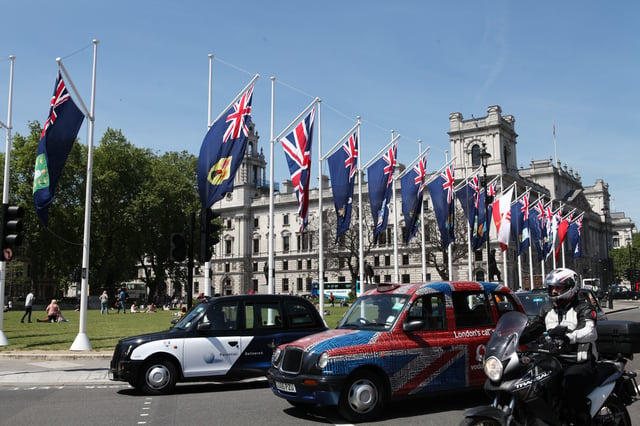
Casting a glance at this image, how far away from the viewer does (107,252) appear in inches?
2613

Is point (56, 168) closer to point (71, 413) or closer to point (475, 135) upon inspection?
point (71, 413)

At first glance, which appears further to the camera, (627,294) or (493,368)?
(627,294)

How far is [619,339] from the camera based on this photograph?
737 cm

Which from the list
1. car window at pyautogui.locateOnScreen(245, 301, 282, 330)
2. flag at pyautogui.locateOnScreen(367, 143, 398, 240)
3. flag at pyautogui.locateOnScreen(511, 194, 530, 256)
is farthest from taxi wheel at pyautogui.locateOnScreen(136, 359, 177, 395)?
flag at pyautogui.locateOnScreen(511, 194, 530, 256)

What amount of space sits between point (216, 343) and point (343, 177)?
14.1 m

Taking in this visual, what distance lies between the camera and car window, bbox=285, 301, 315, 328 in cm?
1234

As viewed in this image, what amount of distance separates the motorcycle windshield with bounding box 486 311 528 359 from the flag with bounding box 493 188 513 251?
102 feet

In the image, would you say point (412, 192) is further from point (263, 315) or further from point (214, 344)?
point (214, 344)

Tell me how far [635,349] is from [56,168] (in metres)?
14.8

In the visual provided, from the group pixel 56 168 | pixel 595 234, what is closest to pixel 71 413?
pixel 56 168

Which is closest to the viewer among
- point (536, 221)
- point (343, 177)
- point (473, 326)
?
point (473, 326)

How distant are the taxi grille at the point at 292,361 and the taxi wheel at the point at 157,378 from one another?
3.37m

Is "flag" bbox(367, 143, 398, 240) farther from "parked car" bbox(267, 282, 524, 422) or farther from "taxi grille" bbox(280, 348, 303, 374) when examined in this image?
"taxi grille" bbox(280, 348, 303, 374)

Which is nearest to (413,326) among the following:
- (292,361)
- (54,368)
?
(292,361)
